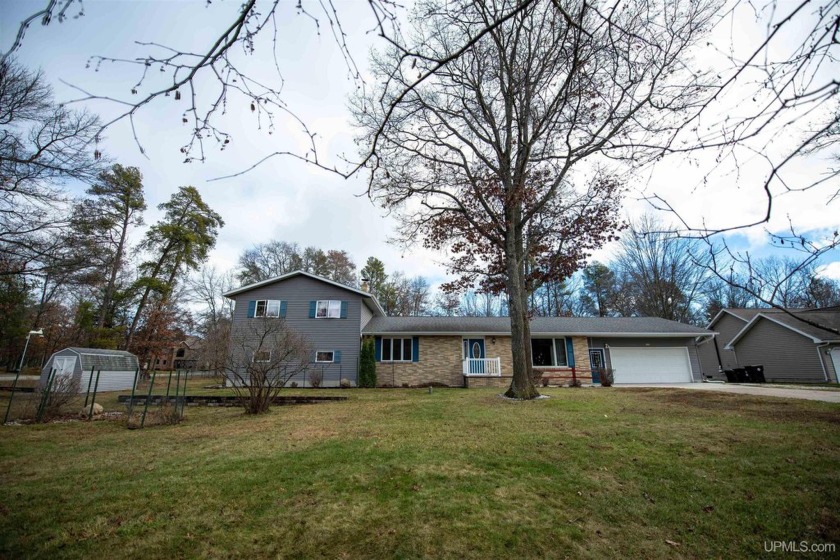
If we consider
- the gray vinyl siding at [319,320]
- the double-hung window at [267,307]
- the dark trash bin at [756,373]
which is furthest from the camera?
the double-hung window at [267,307]

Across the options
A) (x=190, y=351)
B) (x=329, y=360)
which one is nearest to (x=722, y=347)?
(x=329, y=360)

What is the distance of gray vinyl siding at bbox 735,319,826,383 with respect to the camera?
1995cm

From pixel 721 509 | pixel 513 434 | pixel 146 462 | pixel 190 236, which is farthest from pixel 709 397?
pixel 190 236

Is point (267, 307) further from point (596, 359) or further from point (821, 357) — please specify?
point (821, 357)

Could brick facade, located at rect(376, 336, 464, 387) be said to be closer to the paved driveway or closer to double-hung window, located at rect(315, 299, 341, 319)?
double-hung window, located at rect(315, 299, 341, 319)

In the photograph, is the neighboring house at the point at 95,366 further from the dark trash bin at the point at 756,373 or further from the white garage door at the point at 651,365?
the dark trash bin at the point at 756,373

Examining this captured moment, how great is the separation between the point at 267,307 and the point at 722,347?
3188cm

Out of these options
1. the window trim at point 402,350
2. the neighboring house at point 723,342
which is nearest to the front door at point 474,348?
the window trim at point 402,350

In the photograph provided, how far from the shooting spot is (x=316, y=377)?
60.3 ft

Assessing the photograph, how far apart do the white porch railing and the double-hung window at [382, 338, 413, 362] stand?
325 centimetres

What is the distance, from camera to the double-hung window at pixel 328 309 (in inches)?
792

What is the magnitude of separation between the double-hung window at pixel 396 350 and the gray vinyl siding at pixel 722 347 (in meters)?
21.4

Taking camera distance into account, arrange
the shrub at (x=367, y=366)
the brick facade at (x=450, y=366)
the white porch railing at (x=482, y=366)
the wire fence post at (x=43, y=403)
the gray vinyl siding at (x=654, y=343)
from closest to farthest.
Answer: the wire fence post at (x=43, y=403)
the shrub at (x=367, y=366)
the brick facade at (x=450, y=366)
the white porch railing at (x=482, y=366)
the gray vinyl siding at (x=654, y=343)

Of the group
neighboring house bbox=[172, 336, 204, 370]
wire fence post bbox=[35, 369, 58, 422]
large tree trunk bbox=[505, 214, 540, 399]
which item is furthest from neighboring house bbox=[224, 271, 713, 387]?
wire fence post bbox=[35, 369, 58, 422]
